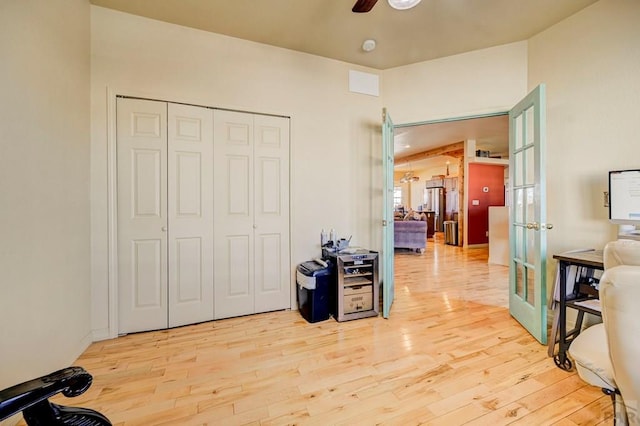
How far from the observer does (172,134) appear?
8.34 feet

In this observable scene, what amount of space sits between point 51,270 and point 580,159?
4.11 m

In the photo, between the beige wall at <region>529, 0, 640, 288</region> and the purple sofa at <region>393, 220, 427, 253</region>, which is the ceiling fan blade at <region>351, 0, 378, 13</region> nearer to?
the beige wall at <region>529, 0, 640, 288</region>

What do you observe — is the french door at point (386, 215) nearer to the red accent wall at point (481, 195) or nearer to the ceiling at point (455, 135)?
the ceiling at point (455, 135)

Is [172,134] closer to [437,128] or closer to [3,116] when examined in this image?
[3,116]

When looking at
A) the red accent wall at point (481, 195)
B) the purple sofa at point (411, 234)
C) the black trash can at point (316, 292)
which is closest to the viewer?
the black trash can at point (316, 292)

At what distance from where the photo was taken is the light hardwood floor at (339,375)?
4.93 ft

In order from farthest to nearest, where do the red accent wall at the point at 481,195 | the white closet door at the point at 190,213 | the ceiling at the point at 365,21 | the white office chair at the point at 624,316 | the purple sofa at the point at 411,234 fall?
the red accent wall at the point at 481,195 < the purple sofa at the point at 411,234 < the white closet door at the point at 190,213 < the ceiling at the point at 365,21 < the white office chair at the point at 624,316

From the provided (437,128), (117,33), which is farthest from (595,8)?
(117,33)

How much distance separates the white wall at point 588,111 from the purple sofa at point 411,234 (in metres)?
3.84

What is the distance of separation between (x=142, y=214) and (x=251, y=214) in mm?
959

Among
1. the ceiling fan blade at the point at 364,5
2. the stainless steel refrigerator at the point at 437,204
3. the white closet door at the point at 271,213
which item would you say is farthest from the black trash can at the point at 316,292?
the stainless steel refrigerator at the point at 437,204

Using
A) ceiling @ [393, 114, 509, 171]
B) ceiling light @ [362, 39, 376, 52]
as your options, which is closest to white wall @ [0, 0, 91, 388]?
ceiling light @ [362, 39, 376, 52]

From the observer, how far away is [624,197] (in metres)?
1.99

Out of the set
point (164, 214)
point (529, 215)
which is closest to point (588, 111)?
point (529, 215)
